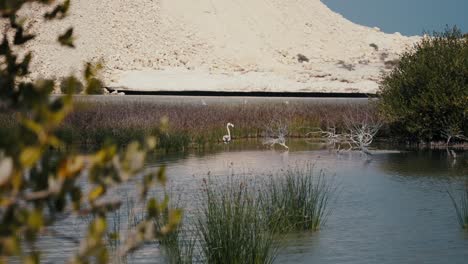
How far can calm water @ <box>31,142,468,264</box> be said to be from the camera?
32.7 feet

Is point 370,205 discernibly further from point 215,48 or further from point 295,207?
point 215,48

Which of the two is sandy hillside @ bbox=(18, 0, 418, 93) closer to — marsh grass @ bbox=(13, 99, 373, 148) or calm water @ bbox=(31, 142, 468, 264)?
marsh grass @ bbox=(13, 99, 373, 148)

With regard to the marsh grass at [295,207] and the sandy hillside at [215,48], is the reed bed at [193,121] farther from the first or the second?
the sandy hillside at [215,48]

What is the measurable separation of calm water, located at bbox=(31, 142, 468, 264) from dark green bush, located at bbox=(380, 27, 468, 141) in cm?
214

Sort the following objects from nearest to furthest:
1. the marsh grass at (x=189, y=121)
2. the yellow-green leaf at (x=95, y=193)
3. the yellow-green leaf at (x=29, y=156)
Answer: the yellow-green leaf at (x=29, y=156) → the yellow-green leaf at (x=95, y=193) → the marsh grass at (x=189, y=121)

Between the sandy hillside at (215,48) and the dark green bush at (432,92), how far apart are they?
39.8 meters

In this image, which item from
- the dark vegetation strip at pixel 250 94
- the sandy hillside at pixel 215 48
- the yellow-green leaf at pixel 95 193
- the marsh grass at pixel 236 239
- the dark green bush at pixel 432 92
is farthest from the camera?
the sandy hillside at pixel 215 48

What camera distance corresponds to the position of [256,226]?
8.02m

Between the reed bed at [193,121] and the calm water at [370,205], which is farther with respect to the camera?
the reed bed at [193,121]

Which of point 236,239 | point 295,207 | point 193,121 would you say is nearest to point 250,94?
point 193,121

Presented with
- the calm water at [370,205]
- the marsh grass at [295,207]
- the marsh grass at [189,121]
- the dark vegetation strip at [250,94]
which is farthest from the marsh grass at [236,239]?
the dark vegetation strip at [250,94]

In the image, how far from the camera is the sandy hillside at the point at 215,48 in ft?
233

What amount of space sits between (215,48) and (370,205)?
65.5 m

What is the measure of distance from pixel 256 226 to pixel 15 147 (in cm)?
596
